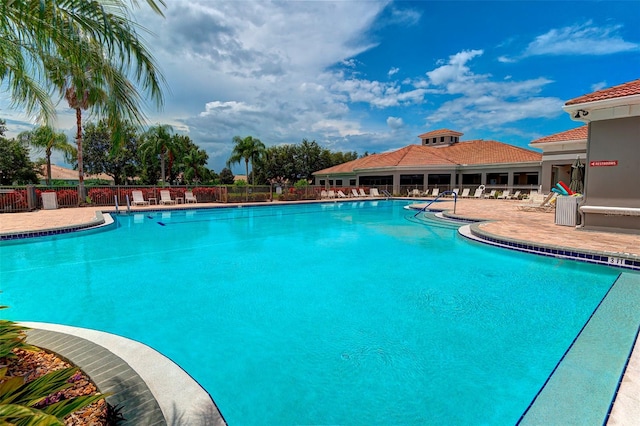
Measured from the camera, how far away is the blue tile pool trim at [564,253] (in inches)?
238

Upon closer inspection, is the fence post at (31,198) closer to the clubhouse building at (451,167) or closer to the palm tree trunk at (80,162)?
the palm tree trunk at (80,162)

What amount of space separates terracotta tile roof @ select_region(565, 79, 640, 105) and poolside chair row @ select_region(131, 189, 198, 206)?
764 inches

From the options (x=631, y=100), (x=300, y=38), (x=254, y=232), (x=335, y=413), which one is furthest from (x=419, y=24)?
(x=335, y=413)

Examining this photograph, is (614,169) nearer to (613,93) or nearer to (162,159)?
(613,93)

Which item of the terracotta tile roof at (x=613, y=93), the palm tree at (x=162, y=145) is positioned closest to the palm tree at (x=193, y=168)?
the palm tree at (x=162, y=145)

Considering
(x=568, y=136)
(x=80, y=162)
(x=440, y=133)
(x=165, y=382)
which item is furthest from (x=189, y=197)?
(x=440, y=133)

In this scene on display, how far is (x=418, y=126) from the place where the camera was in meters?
41.7

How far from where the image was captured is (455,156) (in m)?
32.1

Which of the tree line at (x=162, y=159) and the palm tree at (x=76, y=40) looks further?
the tree line at (x=162, y=159)

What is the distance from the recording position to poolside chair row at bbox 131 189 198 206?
1866 centimetres

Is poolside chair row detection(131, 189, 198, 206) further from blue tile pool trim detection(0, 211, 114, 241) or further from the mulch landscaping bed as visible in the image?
the mulch landscaping bed

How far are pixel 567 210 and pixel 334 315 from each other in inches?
378

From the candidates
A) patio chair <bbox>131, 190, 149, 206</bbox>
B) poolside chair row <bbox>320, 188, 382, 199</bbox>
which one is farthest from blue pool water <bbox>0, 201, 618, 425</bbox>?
poolside chair row <bbox>320, 188, 382, 199</bbox>

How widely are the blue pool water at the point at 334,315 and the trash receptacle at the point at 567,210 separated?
3894 mm
